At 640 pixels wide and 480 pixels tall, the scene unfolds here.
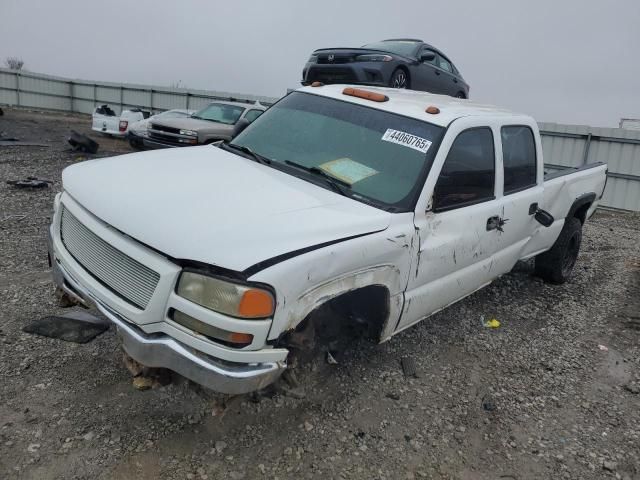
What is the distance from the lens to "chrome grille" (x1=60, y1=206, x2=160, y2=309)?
250cm

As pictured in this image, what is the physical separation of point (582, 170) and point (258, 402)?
4445mm

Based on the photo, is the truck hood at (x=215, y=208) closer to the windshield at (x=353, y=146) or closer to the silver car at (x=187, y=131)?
the windshield at (x=353, y=146)

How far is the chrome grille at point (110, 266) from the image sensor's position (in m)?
2.50

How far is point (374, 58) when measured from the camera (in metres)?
7.71

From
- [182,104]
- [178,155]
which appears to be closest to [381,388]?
[178,155]

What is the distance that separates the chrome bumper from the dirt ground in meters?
0.33

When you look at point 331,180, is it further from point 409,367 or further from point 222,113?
point 222,113

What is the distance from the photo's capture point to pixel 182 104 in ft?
86.4

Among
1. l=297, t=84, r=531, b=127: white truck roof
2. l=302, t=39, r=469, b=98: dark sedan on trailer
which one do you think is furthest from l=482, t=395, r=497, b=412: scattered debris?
l=302, t=39, r=469, b=98: dark sedan on trailer

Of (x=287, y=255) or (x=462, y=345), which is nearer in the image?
(x=287, y=255)

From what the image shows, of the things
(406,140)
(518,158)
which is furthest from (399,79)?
(406,140)

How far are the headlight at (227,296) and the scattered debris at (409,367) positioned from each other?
5.73 ft

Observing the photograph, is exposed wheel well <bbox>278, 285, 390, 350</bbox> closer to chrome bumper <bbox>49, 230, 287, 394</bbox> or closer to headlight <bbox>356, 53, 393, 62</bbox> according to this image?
chrome bumper <bbox>49, 230, 287, 394</bbox>

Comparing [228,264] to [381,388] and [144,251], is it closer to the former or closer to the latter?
[144,251]
